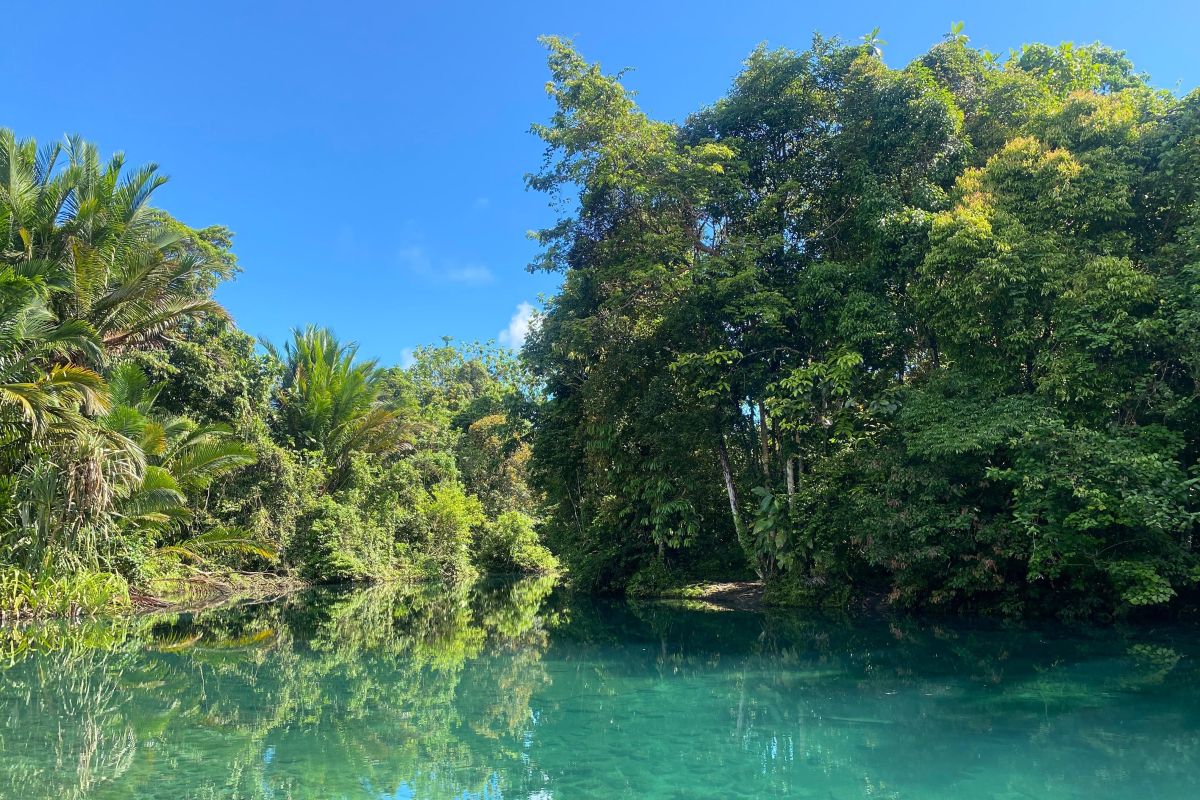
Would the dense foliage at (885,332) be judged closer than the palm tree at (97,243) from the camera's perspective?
Yes

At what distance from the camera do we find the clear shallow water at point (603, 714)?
4184 millimetres

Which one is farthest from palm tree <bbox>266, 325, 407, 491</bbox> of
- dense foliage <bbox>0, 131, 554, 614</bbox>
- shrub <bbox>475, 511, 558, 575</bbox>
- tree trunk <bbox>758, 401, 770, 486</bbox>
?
tree trunk <bbox>758, 401, 770, 486</bbox>

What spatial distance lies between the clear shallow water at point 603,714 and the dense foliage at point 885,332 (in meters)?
1.92

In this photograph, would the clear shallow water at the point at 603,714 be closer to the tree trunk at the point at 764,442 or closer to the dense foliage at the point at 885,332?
the dense foliage at the point at 885,332

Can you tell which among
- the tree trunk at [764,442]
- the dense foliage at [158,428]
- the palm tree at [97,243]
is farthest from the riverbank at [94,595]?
the tree trunk at [764,442]

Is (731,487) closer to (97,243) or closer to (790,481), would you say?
(790,481)

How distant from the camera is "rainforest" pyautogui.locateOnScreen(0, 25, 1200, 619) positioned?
32.2 feet

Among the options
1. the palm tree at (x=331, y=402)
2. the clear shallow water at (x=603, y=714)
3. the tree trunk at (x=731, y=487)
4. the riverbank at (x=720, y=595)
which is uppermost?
the palm tree at (x=331, y=402)

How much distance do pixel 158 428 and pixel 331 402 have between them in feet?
28.9

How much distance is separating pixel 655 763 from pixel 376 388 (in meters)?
19.4

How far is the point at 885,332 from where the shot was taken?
1232 centimetres

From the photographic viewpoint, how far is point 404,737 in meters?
5.12

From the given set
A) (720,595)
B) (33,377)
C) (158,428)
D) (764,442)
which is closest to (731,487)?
(764,442)

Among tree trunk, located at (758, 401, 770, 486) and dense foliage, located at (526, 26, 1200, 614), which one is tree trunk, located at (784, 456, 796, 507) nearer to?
dense foliage, located at (526, 26, 1200, 614)
